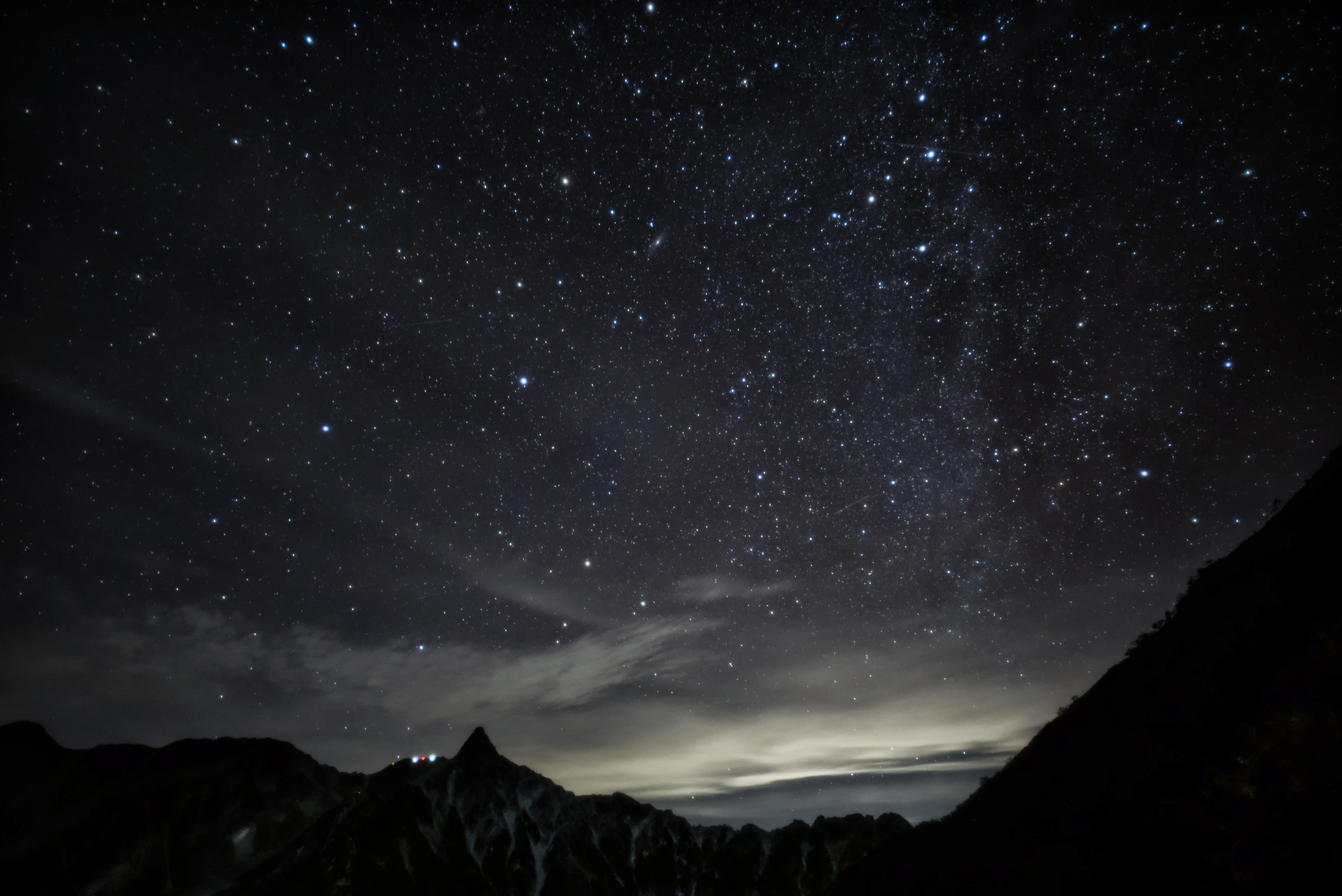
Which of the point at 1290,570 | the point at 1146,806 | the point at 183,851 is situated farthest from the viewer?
the point at 183,851

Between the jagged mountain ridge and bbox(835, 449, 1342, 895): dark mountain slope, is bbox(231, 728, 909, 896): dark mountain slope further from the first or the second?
bbox(835, 449, 1342, 895): dark mountain slope

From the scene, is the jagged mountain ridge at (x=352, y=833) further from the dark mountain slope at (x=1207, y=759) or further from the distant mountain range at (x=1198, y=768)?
the dark mountain slope at (x=1207, y=759)

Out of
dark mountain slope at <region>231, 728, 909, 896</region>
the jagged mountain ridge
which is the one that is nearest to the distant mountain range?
the jagged mountain ridge

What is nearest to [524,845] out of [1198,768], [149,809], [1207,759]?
[149,809]

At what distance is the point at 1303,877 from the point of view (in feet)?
21.6

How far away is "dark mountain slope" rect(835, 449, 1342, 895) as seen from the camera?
7.18 metres

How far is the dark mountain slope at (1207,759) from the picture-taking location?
283 inches

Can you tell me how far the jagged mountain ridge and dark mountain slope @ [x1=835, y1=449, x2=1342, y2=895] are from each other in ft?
232

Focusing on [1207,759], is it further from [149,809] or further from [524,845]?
[149,809]

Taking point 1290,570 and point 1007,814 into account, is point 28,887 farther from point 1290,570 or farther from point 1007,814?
point 1290,570

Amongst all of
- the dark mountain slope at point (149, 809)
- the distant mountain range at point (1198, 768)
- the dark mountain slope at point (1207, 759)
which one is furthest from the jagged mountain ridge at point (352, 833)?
the dark mountain slope at point (1207, 759)

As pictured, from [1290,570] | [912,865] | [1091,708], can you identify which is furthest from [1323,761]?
[912,865]

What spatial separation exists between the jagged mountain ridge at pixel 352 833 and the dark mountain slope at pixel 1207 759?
232 ft

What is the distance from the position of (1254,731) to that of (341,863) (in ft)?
339
